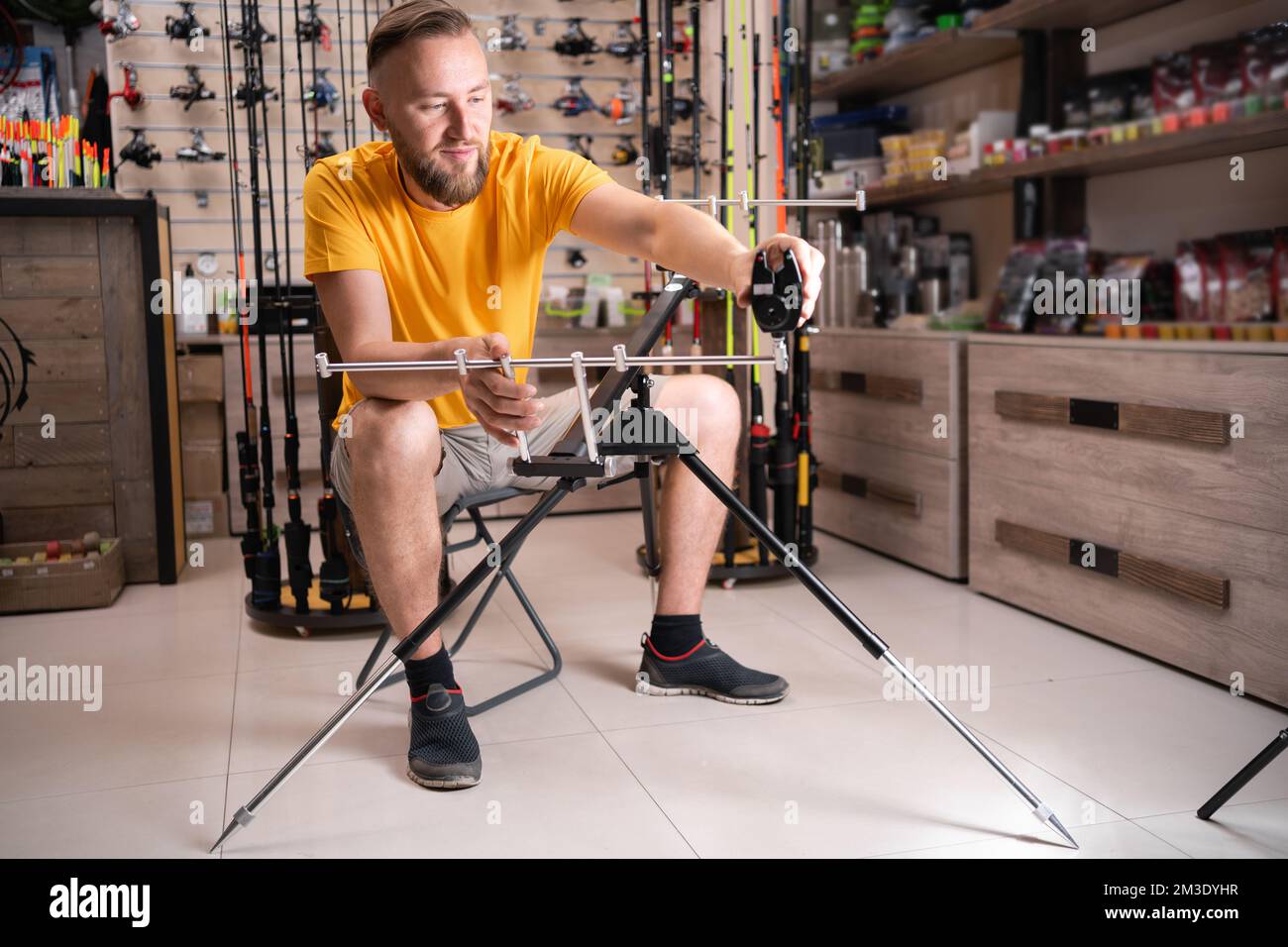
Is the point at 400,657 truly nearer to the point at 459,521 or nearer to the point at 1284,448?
the point at 1284,448

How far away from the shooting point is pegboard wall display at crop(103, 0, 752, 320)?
4.23 m

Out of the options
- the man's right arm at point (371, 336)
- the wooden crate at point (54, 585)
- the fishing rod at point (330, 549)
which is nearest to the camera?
the man's right arm at point (371, 336)

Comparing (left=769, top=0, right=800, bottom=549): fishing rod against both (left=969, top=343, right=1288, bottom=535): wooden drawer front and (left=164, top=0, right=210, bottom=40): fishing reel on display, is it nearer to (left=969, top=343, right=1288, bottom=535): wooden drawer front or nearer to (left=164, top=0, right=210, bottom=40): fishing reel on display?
(left=969, top=343, right=1288, bottom=535): wooden drawer front

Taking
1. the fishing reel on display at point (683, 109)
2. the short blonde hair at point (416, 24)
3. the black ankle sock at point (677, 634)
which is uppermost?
the fishing reel on display at point (683, 109)

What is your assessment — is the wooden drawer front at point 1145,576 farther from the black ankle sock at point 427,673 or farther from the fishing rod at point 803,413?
the black ankle sock at point 427,673

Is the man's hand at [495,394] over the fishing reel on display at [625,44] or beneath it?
beneath

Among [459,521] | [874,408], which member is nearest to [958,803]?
[874,408]

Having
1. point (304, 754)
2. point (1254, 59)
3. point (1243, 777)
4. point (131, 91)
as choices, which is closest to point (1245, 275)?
point (1254, 59)

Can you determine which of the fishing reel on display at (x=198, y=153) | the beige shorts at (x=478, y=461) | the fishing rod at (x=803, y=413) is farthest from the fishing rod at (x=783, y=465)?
the fishing reel on display at (x=198, y=153)

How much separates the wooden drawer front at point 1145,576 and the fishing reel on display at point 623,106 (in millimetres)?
2354

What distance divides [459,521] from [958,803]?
275 cm

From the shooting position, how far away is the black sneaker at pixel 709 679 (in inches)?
84.0

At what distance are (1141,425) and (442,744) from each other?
143 centimetres

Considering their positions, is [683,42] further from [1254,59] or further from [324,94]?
[1254,59]
